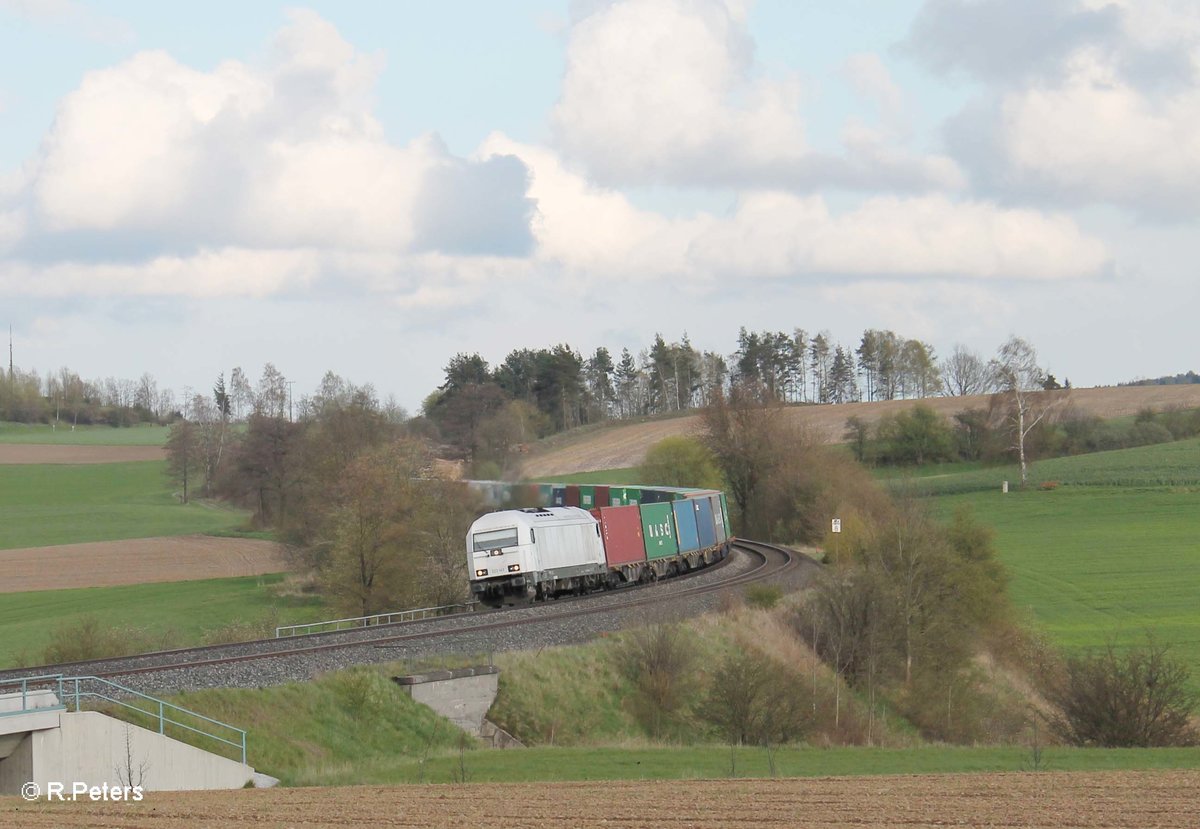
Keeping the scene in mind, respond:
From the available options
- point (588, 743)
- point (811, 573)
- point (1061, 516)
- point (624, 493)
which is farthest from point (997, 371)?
point (588, 743)

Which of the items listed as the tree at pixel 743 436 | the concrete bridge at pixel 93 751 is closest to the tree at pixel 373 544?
the tree at pixel 743 436

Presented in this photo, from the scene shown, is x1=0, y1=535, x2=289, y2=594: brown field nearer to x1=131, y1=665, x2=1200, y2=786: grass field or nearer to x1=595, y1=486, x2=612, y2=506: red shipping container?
x1=595, y1=486, x2=612, y2=506: red shipping container

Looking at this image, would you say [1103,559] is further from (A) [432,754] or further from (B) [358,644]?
(A) [432,754]

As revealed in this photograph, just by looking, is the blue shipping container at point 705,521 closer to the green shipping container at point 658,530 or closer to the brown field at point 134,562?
the green shipping container at point 658,530

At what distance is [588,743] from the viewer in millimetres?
26422

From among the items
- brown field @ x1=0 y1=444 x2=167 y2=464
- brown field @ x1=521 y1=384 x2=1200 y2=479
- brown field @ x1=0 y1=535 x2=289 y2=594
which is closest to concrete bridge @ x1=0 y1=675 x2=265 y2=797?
brown field @ x1=0 y1=535 x2=289 y2=594

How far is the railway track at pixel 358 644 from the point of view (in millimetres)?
23656

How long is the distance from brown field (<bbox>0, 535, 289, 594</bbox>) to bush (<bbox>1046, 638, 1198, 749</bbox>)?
153 feet

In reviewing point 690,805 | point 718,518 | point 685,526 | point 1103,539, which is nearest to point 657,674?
point 690,805

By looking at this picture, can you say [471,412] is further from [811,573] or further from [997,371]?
[811,573]

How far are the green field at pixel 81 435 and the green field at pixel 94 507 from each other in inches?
854

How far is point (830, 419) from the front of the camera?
4820 inches

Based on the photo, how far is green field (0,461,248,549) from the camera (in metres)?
90.1

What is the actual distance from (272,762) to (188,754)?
1808mm
